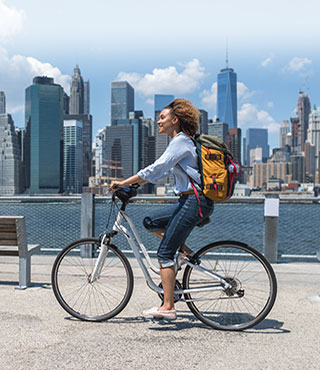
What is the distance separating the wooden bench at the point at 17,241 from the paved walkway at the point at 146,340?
0.46 metres

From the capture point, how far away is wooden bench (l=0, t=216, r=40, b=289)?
4.91 meters

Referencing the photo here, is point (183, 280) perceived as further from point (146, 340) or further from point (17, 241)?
point (17, 241)

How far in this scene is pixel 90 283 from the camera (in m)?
4.13

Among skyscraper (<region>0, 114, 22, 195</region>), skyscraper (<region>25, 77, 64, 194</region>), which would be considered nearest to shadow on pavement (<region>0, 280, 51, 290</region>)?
skyscraper (<region>25, 77, 64, 194</region>)

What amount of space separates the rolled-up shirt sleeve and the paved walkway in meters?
1.29

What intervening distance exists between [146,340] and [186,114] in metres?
1.88

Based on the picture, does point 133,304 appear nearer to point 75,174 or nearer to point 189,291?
point 189,291

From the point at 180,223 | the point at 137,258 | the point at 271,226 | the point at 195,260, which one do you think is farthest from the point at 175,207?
the point at 271,226

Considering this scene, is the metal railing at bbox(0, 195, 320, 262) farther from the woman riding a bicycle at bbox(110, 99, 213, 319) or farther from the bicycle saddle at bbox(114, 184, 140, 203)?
the bicycle saddle at bbox(114, 184, 140, 203)

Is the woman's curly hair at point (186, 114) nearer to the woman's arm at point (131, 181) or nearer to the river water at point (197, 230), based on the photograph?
the woman's arm at point (131, 181)

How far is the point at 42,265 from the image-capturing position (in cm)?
672

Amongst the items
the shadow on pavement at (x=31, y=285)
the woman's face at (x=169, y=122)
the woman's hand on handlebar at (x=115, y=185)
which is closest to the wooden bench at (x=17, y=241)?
the shadow on pavement at (x=31, y=285)

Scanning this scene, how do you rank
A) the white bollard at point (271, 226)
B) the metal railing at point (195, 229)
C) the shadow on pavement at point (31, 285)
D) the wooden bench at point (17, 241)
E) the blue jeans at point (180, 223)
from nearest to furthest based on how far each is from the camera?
the blue jeans at point (180, 223) → the wooden bench at point (17, 241) → the shadow on pavement at point (31, 285) → the white bollard at point (271, 226) → the metal railing at point (195, 229)

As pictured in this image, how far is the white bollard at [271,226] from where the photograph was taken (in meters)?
6.84
